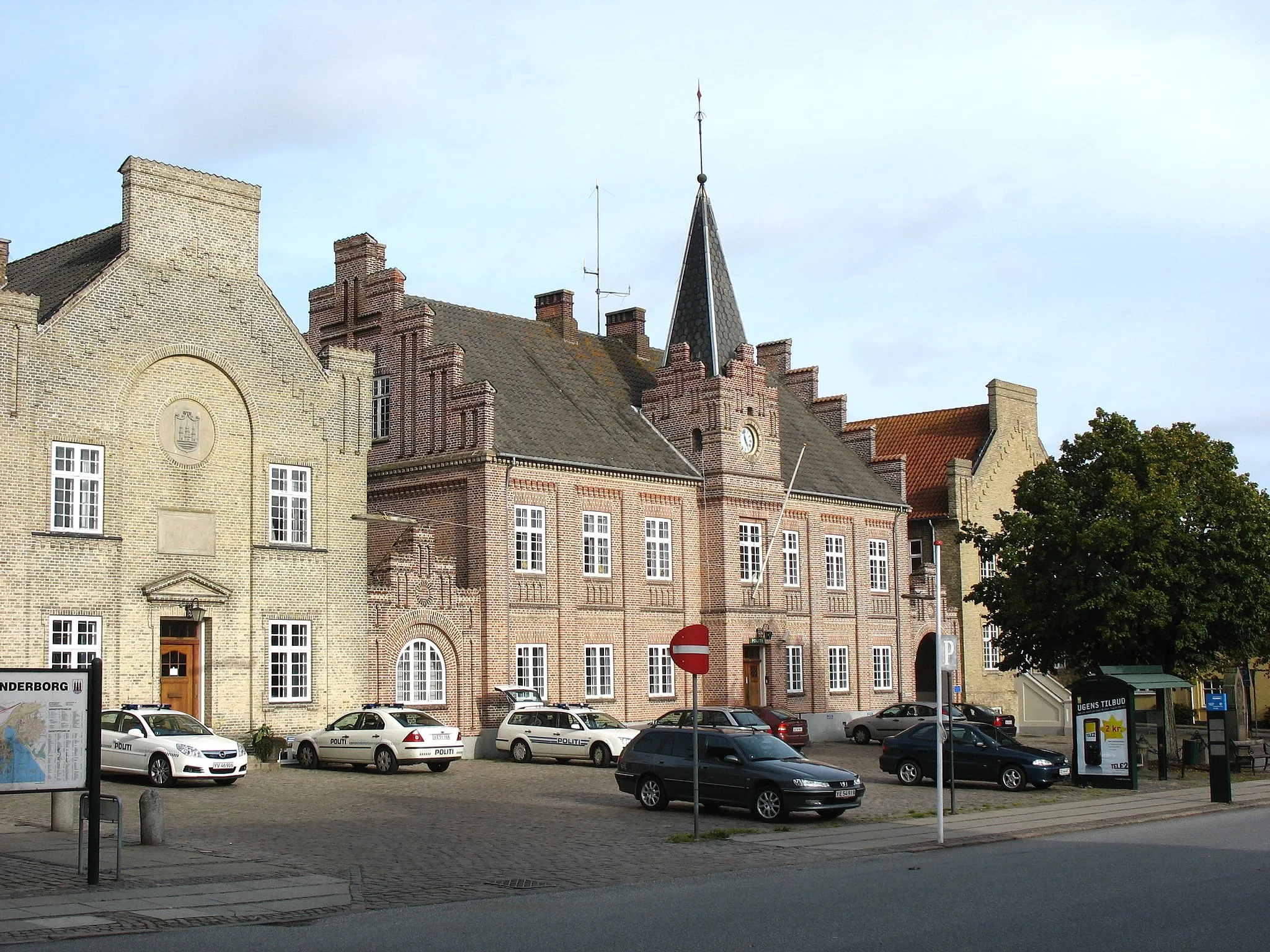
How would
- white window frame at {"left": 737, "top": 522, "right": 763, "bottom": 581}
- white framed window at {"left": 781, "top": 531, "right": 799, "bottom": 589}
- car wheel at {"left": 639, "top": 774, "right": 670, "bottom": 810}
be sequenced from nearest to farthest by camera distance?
car wheel at {"left": 639, "top": 774, "right": 670, "bottom": 810}, white window frame at {"left": 737, "top": 522, "right": 763, "bottom": 581}, white framed window at {"left": 781, "top": 531, "right": 799, "bottom": 589}

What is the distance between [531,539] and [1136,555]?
51.7 feet

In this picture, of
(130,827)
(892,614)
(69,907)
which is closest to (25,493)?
(130,827)

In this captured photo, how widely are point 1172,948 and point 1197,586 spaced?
25.5 m

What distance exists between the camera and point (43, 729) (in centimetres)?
1606

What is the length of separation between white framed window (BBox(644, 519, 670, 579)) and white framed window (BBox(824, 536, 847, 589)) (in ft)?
25.6

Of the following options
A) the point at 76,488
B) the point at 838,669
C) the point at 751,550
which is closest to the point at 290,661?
the point at 76,488

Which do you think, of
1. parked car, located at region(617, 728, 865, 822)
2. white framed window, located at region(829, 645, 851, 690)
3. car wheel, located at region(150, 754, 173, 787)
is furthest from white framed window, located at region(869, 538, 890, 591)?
car wheel, located at region(150, 754, 173, 787)

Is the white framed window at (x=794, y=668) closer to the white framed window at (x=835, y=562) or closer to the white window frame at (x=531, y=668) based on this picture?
the white framed window at (x=835, y=562)

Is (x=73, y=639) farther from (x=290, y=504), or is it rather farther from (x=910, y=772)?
(x=910, y=772)

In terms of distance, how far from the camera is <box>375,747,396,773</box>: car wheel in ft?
104

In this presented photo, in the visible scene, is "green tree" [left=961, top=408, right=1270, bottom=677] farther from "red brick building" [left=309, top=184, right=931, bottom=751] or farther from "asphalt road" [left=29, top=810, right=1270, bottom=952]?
"asphalt road" [left=29, top=810, right=1270, bottom=952]

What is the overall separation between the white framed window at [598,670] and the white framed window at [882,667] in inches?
528

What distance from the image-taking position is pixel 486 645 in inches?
1506

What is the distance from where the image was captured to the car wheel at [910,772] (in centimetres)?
3203
